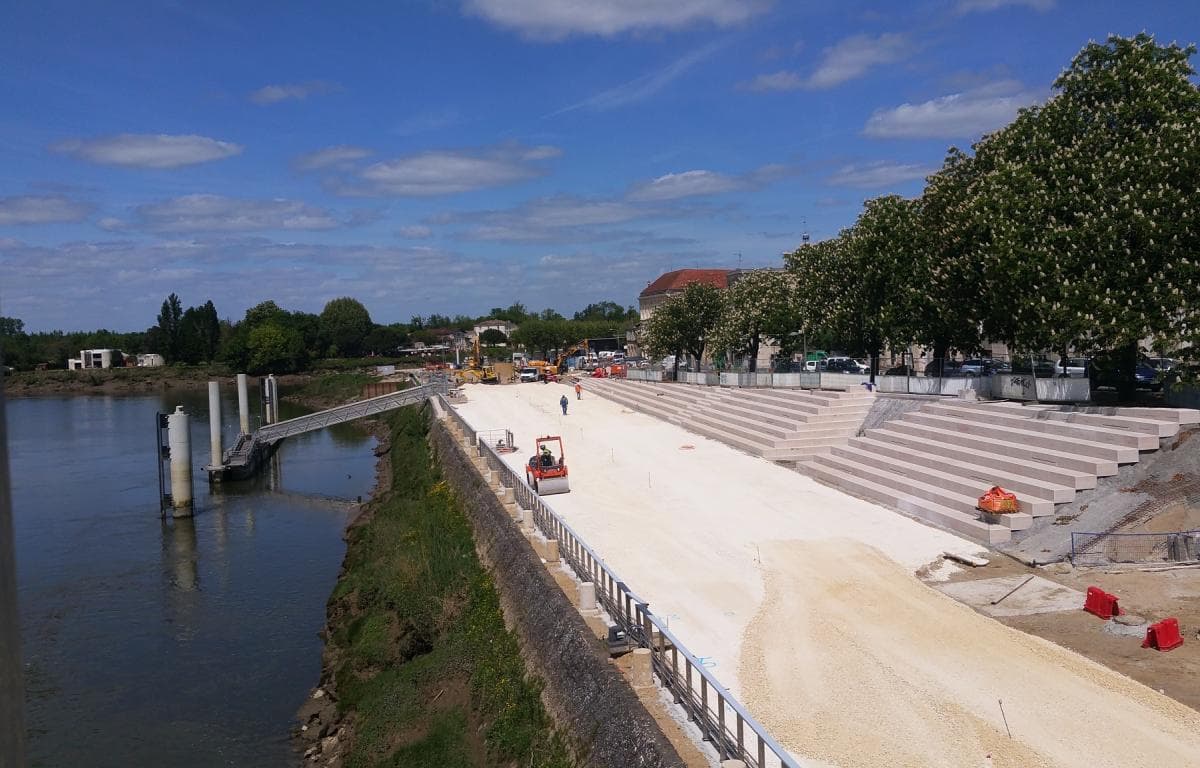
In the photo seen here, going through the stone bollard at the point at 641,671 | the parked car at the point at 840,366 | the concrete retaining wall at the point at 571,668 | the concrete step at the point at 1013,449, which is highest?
the parked car at the point at 840,366

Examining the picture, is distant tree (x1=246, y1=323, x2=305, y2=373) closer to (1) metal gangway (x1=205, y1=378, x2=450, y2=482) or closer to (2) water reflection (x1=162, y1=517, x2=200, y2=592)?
Answer: (1) metal gangway (x1=205, y1=378, x2=450, y2=482)

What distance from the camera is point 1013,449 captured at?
71.4 ft

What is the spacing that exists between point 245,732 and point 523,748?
27.5 feet

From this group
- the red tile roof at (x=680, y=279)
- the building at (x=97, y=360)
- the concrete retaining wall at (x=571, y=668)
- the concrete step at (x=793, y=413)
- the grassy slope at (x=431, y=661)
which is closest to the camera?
the concrete retaining wall at (x=571, y=668)

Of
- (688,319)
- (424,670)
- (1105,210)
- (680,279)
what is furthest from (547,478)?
(680,279)

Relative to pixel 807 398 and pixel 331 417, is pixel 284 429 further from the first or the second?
pixel 807 398

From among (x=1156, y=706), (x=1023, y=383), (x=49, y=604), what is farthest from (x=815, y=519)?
(x=49, y=604)

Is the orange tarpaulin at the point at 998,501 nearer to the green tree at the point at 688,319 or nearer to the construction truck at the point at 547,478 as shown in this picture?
the construction truck at the point at 547,478

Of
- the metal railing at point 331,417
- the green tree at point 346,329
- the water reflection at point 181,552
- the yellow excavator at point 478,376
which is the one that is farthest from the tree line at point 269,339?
the water reflection at point 181,552

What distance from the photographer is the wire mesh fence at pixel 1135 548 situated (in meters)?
→ 16.4

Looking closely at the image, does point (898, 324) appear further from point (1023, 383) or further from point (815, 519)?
point (815, 519)

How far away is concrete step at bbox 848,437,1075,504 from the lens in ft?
62.9

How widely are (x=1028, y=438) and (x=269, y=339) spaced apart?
400 ft

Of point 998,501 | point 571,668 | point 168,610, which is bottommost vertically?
point 168,610
